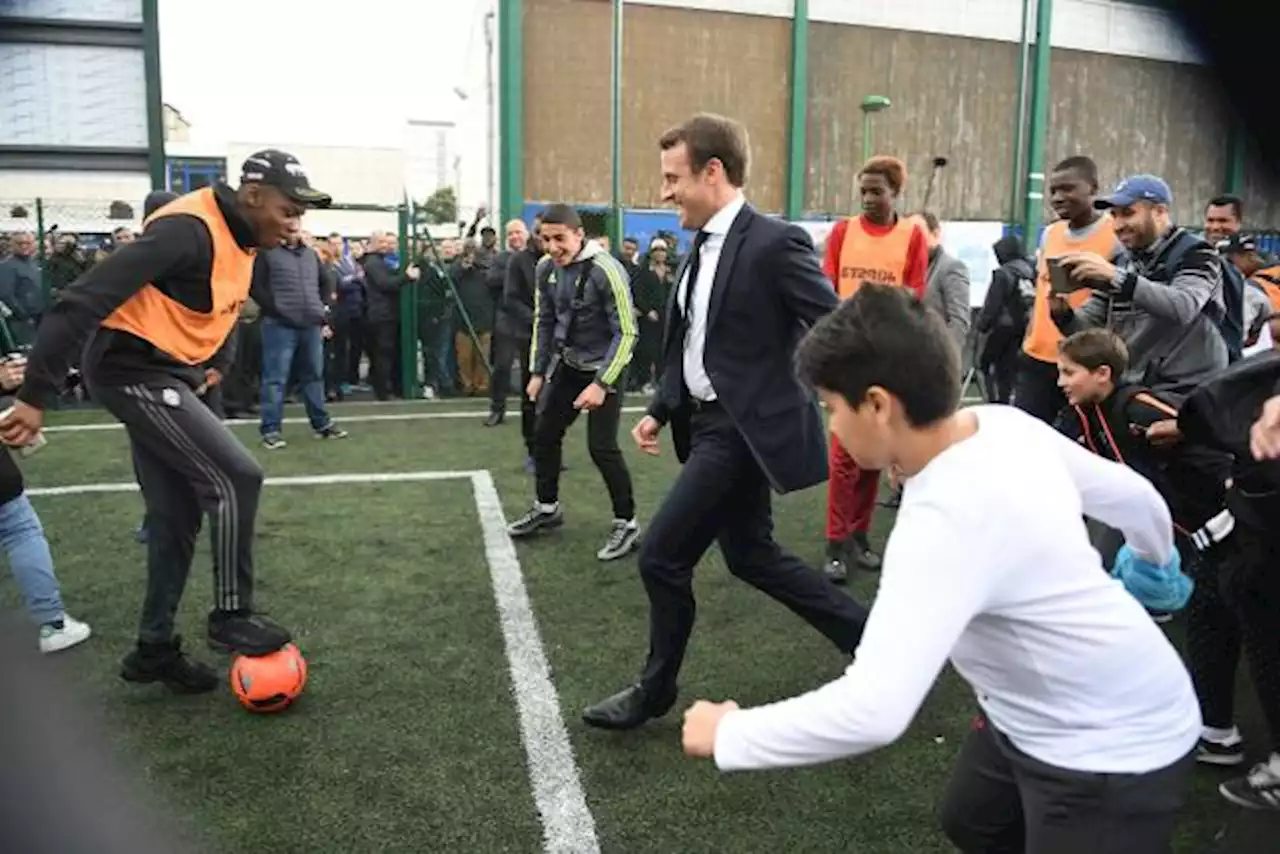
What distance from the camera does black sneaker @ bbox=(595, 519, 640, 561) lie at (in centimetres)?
604

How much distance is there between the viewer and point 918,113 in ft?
71.1

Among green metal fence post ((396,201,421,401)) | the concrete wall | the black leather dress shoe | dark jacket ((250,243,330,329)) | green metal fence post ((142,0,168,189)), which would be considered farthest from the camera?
the concrete wall

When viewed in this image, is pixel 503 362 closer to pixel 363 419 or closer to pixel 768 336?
pixel 363 419

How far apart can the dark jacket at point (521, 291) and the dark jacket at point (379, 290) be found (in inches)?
123

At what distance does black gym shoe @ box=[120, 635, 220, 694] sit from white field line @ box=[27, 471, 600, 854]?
1248mm

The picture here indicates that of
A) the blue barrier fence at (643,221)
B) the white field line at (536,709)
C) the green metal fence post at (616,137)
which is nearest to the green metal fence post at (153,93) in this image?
the white field line at (536,709)

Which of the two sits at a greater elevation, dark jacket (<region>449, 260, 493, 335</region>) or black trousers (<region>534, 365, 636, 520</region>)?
dark jacket (<region>449, 260, 493, 335</region>)

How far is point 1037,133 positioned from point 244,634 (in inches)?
865

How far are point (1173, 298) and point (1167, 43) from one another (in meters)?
2.98

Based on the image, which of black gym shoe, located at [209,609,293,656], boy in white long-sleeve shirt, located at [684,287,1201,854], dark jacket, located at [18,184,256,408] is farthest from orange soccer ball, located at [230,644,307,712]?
boy in white long-sleeve shirt, located at [684,287,1201,854]

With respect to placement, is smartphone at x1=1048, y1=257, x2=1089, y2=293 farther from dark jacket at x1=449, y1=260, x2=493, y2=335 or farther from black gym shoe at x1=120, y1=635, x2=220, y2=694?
dark jacket at x1=449, y1=260, x2=493, y2=335

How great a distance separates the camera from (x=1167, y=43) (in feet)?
4.48

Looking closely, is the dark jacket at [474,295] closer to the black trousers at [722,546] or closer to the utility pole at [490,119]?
the utility pole at [490,119]

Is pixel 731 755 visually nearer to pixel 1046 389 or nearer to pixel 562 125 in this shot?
pixel 1046 389
